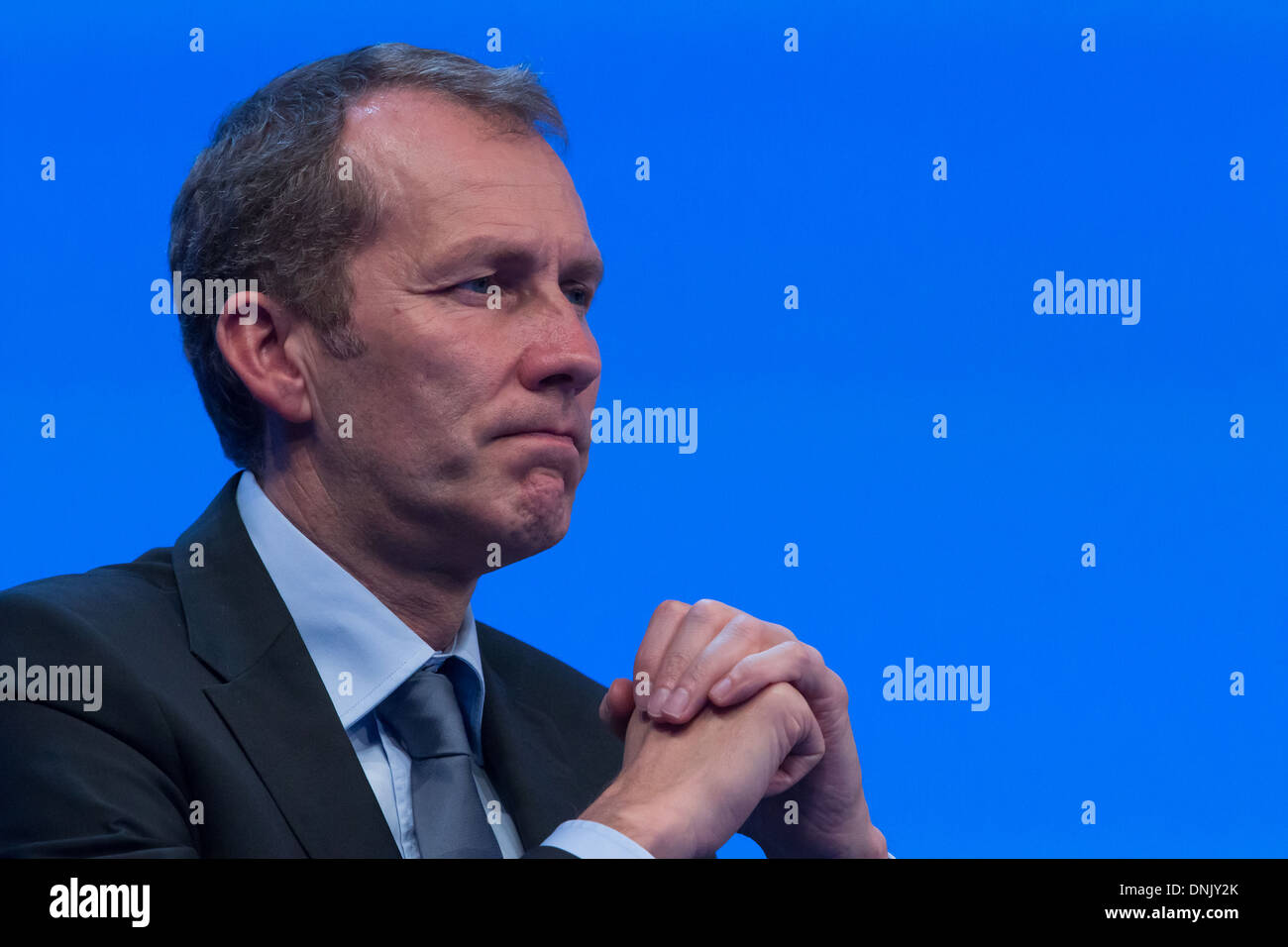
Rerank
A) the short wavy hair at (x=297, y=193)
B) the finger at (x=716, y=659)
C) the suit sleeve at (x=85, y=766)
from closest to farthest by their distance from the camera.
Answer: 1. the suit sleeve at (x=85, y=766)
2. the finger at (x=716, y=659)
3. the short wavy hair at (x=297, y=193)

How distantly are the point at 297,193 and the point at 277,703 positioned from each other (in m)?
0.77

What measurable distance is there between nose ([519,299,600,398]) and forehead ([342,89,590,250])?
0.45 feet

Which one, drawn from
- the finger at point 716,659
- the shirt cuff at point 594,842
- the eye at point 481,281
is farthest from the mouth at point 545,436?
the shirt cuff at point 594,842

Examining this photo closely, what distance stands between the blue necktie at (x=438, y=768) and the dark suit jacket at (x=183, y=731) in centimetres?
11

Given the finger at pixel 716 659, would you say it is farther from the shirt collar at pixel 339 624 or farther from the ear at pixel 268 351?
the ear at pixel 268 351

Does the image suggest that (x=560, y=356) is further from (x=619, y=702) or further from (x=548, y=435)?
(x=619, y=702)

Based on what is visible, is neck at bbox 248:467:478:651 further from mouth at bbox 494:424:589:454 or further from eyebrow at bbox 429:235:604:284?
eyebrow at bbox 429:235:604:284

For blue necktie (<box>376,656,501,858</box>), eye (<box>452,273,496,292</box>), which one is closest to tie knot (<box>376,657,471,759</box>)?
blue necktie (<box>376,656,501,858</box>)

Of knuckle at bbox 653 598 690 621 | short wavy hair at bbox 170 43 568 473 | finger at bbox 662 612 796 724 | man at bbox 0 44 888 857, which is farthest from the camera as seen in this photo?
short wavy hair at bbox 170 43 568 473

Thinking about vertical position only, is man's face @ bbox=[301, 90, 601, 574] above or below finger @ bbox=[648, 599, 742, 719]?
above

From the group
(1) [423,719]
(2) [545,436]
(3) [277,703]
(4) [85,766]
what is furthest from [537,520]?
(4) [85,766]

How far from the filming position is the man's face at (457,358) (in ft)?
6.36

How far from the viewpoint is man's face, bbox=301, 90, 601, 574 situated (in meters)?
1.94
